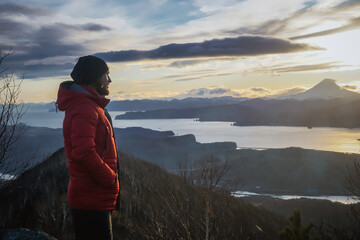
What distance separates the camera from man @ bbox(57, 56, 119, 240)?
2.44 meters

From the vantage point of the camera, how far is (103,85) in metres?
2.86

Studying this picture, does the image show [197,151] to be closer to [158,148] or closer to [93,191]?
[158,148]

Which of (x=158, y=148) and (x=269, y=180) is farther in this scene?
(x=158, y=148)

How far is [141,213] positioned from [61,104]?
5.58 m

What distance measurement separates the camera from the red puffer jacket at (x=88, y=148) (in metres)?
2.43

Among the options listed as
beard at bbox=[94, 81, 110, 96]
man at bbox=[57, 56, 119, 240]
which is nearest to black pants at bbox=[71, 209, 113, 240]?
man at bbox=[57, 56, 119, 240]

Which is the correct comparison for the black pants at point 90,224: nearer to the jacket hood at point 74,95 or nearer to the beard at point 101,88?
the jacket hood at point 74,95

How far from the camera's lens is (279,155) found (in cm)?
8650

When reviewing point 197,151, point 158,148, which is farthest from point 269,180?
point 158,148

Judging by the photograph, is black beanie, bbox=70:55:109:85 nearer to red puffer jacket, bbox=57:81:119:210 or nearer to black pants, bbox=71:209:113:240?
red puffer jacket, bbox=57:81:119:210

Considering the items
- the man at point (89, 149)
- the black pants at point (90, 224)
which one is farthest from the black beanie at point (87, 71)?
the black pants at point (90, 224)

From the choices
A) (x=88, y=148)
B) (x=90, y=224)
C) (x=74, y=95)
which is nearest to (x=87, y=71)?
(x=74, y=95)

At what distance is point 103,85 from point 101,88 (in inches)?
1.3

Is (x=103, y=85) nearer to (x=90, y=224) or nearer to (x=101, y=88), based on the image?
(x=101, y=88)
